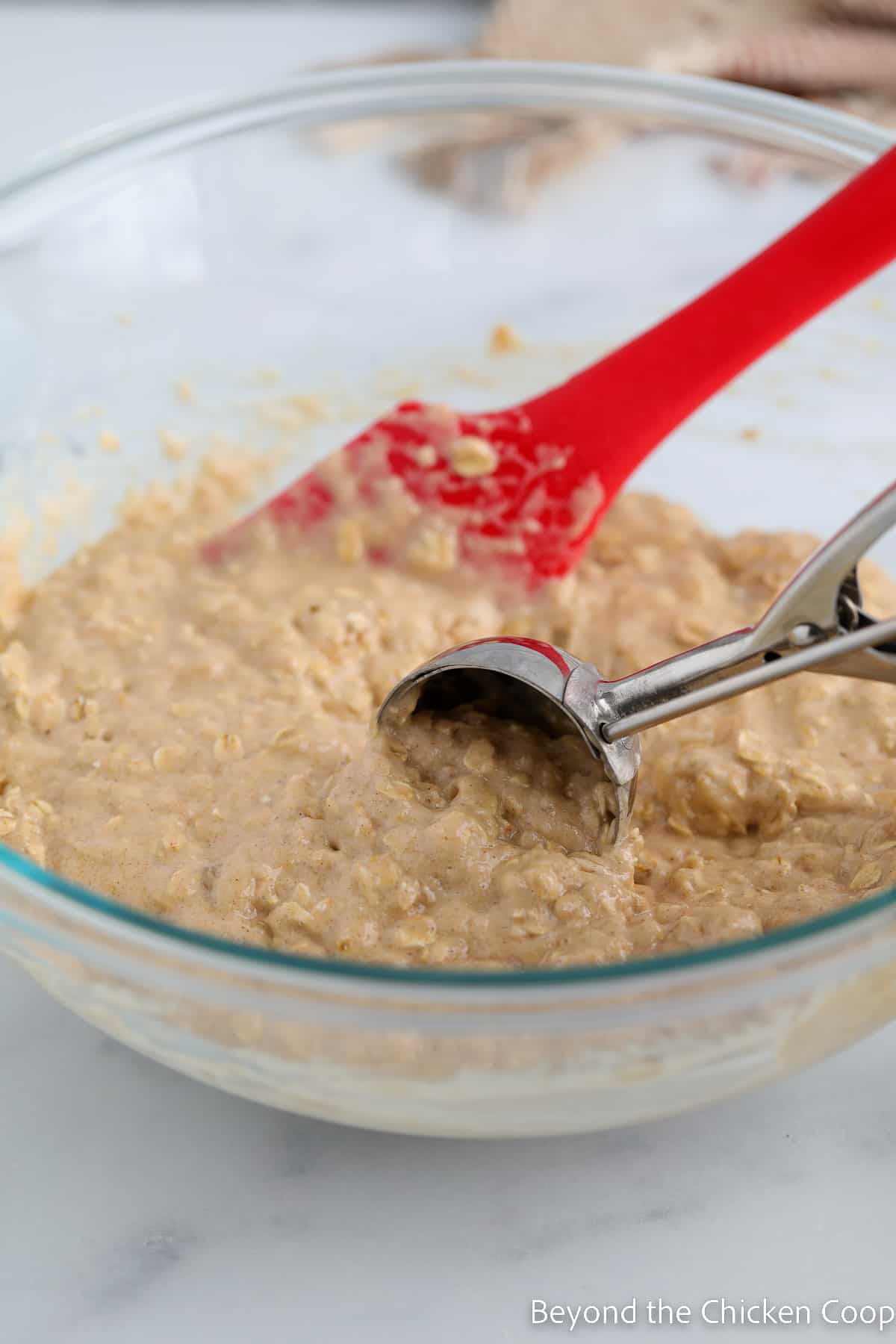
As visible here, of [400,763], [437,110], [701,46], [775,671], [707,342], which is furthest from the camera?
[701,46]

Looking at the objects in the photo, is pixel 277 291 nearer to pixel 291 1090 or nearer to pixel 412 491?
pixel 412 491

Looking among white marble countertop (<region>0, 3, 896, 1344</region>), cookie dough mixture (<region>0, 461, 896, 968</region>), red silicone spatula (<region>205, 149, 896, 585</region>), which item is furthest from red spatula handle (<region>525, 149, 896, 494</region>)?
white marble countertop (<region>0, 3, 896, 1344</region>)

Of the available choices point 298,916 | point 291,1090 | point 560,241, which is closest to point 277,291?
point 560,241

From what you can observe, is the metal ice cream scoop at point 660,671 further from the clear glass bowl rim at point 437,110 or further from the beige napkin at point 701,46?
the beige napkin at point 701,46

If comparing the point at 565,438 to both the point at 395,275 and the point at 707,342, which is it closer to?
the point at 707,342

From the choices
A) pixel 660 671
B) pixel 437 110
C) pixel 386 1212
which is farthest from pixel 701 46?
pixel 386 1212

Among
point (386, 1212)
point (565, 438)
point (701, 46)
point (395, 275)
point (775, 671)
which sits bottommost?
point (386, 1212)

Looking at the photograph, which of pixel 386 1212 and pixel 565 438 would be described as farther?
pixel 565 438
